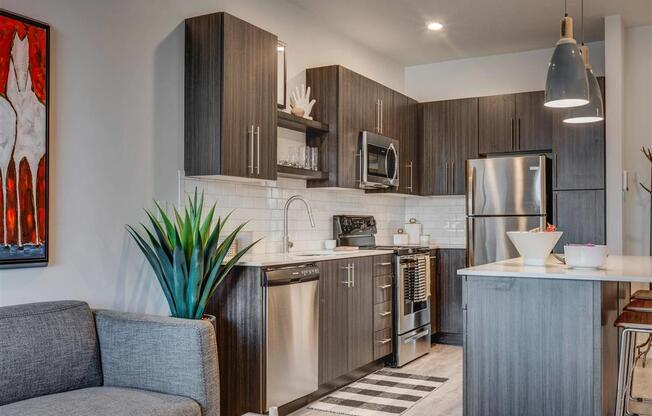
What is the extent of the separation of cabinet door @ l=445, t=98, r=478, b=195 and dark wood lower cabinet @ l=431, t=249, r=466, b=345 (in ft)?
2.26

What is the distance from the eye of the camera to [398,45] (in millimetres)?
5930

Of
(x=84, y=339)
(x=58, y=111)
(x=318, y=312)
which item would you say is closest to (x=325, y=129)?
(x=318, y=312)

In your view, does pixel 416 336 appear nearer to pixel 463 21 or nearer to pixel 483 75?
pixel 463 21

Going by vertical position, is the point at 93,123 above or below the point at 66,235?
above

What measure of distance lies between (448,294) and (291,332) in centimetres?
268

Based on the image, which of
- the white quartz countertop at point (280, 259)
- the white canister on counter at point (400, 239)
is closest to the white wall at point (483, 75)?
the white canister on counter at point (400, 239)

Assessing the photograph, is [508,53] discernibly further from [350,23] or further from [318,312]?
[318,312]

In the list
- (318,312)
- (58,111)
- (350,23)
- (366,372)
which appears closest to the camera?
(58,111)

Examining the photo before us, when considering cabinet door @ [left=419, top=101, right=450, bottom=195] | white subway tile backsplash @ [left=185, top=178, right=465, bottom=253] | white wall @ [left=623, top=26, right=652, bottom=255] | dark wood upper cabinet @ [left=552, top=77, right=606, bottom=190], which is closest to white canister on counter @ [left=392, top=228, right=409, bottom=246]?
white subway tile backsplash @ [left=185, top=178, right=465, bottom=253]

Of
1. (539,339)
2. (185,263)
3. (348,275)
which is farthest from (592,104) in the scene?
(185,263)

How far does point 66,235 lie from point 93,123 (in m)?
0.60

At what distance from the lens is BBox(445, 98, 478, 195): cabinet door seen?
238 inches

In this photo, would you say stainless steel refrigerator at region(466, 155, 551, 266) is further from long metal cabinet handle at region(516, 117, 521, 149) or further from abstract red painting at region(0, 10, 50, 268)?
abstract red painting at region(0, 10, 50, 268)

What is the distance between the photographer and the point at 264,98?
390cm
